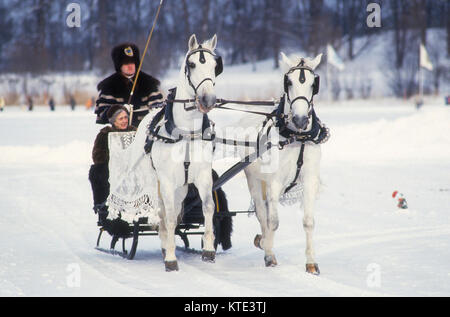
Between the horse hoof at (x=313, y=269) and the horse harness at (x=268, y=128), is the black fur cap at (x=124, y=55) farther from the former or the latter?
the horse hoof at (x=313, y=269)

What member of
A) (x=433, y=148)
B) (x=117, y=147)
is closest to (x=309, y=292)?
(x=117, y=147)

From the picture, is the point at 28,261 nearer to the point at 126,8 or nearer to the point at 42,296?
the point at 42,296

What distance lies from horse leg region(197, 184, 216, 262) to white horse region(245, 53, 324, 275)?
1.68 feet

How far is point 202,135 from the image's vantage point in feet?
22.4

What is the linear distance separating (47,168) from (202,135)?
34.1 ft

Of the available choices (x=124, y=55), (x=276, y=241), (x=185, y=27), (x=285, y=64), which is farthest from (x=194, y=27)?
(x=285, y=64)

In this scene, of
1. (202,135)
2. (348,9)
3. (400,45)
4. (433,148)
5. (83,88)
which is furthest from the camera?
(348,9)

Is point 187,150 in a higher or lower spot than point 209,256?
higher

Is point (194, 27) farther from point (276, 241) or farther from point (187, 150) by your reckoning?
point (187, 150)

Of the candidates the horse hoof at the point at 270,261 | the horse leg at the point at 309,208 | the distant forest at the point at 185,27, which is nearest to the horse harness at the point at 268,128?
the horse leg at the point at 309,208

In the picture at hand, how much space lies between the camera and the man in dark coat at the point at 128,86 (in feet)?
27.2

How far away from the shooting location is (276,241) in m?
8.57

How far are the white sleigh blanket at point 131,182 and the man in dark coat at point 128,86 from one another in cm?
84

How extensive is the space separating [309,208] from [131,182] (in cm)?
176
